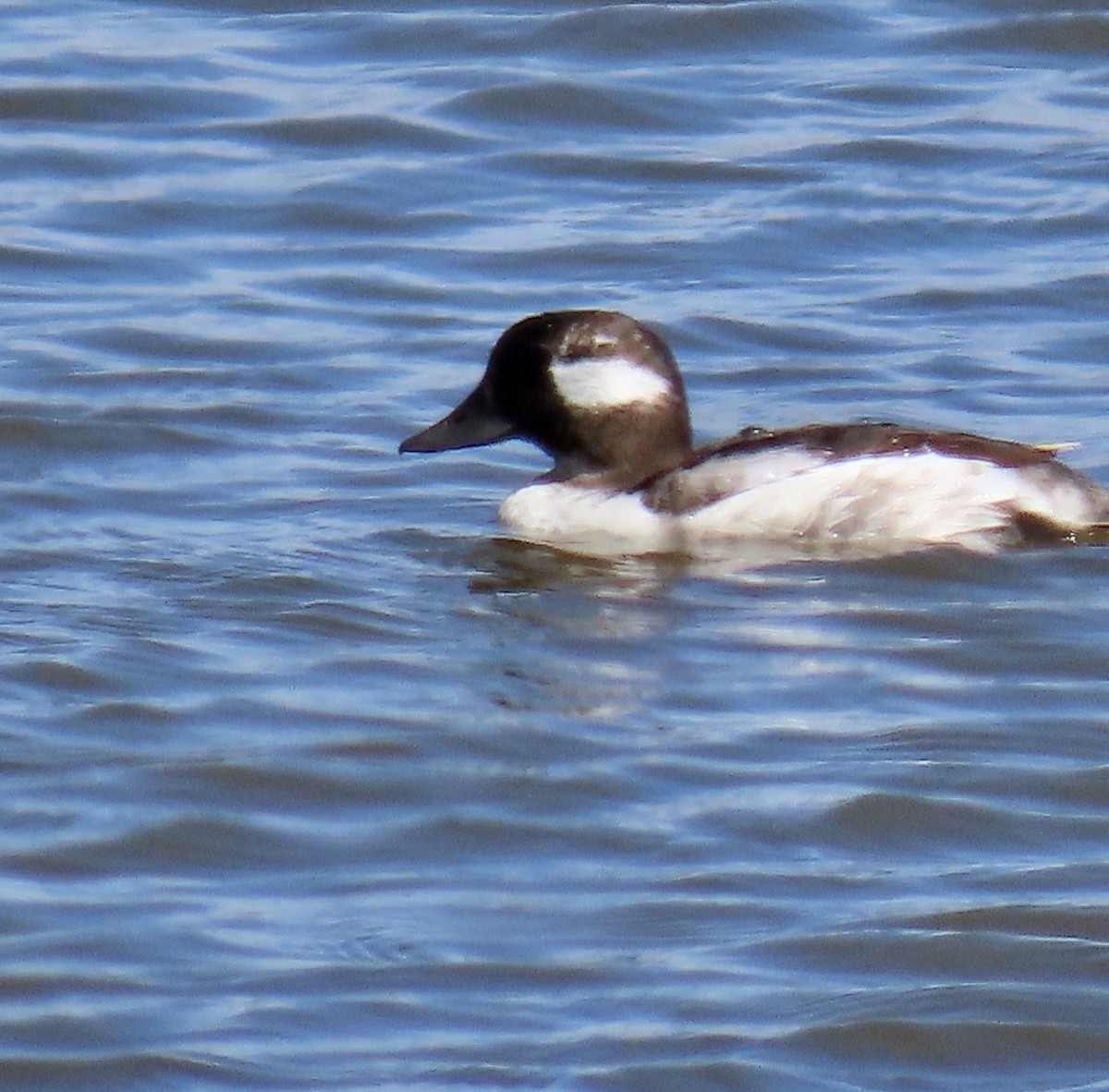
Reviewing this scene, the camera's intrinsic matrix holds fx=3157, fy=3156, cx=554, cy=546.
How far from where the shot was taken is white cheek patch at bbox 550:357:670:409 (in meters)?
9.52

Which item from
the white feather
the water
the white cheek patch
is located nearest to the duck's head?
the white cheek patch

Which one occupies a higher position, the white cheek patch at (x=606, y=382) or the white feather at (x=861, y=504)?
the white cheek patch at (x=606, y=382)

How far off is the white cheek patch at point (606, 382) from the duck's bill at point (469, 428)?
0.87 feet

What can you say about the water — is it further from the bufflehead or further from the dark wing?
the dark wing

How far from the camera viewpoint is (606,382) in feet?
31.4

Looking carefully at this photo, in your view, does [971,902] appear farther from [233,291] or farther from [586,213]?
[586,213]

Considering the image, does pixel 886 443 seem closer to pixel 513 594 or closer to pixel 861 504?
pixel 861 504

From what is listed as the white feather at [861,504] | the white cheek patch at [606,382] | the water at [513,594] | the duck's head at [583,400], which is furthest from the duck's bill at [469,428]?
the white feather at [861,504]

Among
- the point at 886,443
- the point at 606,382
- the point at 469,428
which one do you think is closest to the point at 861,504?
the point at 886,443

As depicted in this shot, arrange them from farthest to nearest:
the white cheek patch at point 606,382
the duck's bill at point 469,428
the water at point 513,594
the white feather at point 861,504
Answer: the duck's bill at point 469,428, the white cheek patch at point 606,382, the white feather at point 861,504, the water at point 513,594

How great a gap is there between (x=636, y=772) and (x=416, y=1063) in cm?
164

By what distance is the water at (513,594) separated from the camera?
552cm

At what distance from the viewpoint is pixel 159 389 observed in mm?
10562

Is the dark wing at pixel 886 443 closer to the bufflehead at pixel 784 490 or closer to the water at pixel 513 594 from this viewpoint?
the bufflehead at pixel 784 490
